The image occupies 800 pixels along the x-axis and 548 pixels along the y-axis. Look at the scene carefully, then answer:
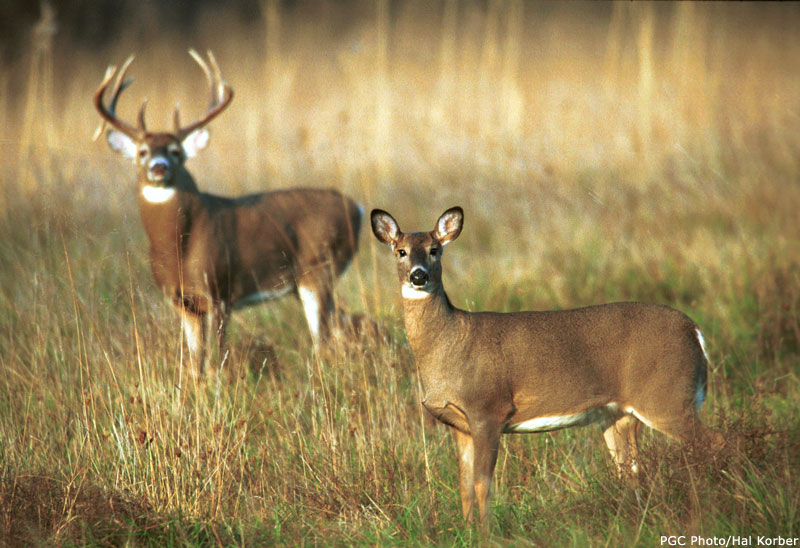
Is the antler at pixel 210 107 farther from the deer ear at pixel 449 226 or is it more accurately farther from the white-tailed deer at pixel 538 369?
the white-tailed deer at pixel 538 369

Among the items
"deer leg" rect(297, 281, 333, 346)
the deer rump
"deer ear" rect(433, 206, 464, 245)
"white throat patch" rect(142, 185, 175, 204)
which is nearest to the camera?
"deer ear" rect(433, 206, 464, 245)

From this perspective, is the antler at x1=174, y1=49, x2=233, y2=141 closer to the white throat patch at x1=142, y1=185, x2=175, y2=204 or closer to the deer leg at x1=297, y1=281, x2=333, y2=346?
the white throat patch at x1=142, y1=185, x2=175, y2=204

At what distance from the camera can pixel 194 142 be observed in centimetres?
784

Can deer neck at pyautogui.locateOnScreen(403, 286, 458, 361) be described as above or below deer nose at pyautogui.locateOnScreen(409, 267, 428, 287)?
below

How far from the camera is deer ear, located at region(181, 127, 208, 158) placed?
307 inches

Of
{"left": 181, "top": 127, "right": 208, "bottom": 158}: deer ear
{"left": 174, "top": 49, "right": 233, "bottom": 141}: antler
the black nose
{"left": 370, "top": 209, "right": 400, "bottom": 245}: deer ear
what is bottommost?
the black nose

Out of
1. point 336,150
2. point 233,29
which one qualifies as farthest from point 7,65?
point 336,150

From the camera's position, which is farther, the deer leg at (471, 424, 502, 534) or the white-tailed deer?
the white-tailed deer

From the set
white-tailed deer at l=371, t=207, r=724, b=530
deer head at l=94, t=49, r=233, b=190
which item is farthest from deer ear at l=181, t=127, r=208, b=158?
white-tailed deer at l=371, t=207, r=724, b=530

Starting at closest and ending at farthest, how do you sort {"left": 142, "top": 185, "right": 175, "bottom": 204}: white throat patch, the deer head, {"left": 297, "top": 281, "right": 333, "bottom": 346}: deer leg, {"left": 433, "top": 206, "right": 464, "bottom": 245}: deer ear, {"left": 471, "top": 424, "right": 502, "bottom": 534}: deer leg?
{"left": 471, "top": 424, "right": 502, "bottom": 534}: deer leg → {"left": 433, "top": 206, "right": 464, "bottom": 245}: deer ear → the deer head → {"left": 142, "top": 185, "right": 175, "bottom": 204}: white throat patch → {"left": 297, "top": 281, "right": 333, "bottom": 346}: deer leg

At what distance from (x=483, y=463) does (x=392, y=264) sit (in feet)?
15.3

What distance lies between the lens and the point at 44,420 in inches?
202

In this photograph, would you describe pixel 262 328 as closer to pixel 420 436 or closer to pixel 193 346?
pixel 193 346

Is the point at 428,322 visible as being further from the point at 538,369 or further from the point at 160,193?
the point at 160,193
